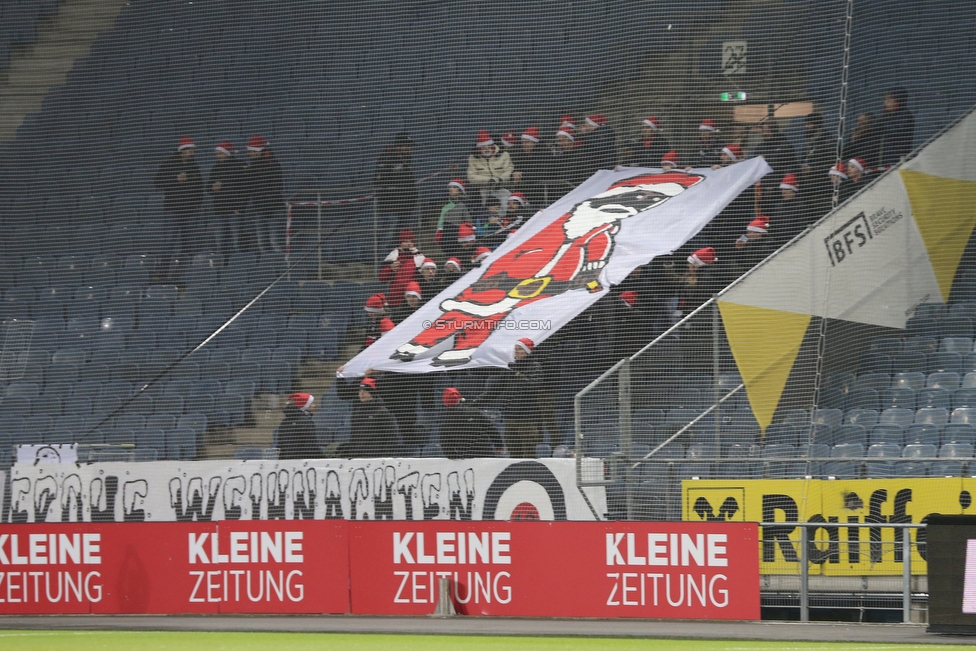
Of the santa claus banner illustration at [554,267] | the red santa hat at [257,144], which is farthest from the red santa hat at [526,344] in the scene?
the red santa hat at [257,144]

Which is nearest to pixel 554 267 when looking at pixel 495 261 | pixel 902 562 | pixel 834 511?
pixel 495 261

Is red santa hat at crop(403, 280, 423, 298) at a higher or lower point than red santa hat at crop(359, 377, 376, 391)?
higher

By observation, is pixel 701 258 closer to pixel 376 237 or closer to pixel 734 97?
pixel 734 97

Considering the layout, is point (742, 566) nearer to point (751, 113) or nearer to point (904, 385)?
point (904, 385)

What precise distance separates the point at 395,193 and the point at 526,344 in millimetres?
3441

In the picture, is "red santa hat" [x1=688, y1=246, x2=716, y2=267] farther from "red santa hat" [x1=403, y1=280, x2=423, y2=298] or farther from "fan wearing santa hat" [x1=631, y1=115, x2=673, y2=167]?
"red santa hat" [x1=403, y1=280, x2=423, y2=298]

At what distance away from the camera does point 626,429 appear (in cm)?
1192

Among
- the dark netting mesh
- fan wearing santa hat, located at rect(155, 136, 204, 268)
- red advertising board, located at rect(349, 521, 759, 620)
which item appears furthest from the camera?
fan wearing santa hat, located at rect(155, 136, 204, 268)

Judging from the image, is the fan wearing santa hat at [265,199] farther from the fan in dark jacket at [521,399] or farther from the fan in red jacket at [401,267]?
the fan in dark jacket at [521,399]

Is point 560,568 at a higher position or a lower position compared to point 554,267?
lower

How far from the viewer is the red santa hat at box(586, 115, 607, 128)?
51.1 ft

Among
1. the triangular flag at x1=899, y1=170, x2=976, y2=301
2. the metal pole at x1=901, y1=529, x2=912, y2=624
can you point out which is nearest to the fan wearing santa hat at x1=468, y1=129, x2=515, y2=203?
the triangular flag at x1=899, y1=170, x2=976, y2=301

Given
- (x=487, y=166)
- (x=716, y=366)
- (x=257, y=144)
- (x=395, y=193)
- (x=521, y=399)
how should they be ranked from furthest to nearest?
(x=257, y=144) < (x=395, y=193) < (x=487, y=166) < (x=521, y=399) < (x=716, y=366)

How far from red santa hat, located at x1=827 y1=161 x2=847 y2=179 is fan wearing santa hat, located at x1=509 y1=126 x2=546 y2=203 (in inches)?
134
